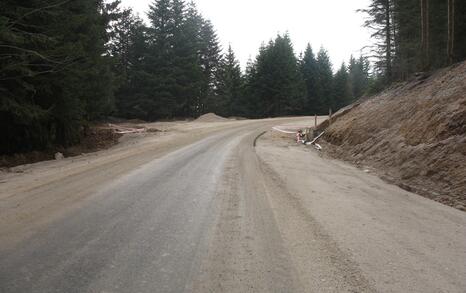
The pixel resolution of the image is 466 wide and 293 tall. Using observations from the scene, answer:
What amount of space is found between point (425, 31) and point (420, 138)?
992 centimetres

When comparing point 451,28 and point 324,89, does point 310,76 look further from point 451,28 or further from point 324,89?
point 451,28

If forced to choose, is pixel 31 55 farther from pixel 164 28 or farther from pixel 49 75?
pixel 164 28

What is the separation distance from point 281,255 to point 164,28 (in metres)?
47.3

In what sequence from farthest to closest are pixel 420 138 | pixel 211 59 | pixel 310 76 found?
pixel 310 76, pixel 211 59, pixel 420 138

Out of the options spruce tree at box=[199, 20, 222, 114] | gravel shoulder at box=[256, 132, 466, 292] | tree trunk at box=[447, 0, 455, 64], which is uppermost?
spruce tree at box=[199, 20, 222, 114]

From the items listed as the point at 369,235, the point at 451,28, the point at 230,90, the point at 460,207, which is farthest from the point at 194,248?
the point at 230,90

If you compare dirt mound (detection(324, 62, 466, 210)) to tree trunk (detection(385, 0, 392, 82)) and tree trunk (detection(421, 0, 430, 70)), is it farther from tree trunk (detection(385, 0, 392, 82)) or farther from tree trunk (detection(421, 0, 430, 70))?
tree trunk (detection(385, 0, 392, 82))

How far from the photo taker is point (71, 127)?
1922cm

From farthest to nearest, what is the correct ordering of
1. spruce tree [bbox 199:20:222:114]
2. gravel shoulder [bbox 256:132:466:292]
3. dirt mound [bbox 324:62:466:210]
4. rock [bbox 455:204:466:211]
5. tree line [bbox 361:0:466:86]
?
spruce tree [bbox 199:20:222:114], tree line [bbox 361:0:466:86], dirt mound [bbox 324:62:466:210], rock [bbox 455:204:466:211], gravel shoulder [bbox 256:132:466:292]

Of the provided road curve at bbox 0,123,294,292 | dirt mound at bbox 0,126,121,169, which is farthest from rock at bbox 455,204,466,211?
dirt mound at bbox 0,126,121,169

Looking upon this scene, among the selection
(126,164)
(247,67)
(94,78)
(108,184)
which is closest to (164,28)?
(247,67)

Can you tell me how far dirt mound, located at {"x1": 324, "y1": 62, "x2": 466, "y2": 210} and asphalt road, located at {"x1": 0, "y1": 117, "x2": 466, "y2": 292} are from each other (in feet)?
5.34

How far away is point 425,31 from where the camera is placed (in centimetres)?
1977

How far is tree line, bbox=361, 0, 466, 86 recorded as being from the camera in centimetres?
1958
